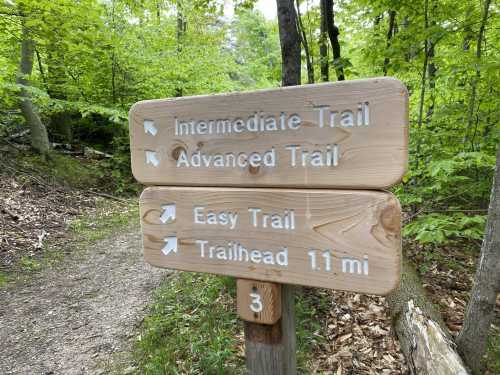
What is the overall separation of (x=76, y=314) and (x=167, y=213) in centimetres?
309

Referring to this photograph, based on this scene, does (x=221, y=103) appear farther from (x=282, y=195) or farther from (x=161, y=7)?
(x=161, y=7)

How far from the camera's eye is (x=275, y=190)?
1.26 m

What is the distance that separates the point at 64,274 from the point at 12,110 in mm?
7214

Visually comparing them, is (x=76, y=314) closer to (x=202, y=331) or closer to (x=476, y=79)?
(x=202, y=331)

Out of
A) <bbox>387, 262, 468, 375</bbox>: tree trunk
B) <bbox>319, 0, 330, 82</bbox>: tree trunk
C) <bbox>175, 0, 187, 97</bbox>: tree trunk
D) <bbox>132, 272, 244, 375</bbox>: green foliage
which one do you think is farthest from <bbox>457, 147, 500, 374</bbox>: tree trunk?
<bbox>175, 0, 187, 97</bbox>: tree trunk

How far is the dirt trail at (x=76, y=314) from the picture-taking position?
301 centimetres

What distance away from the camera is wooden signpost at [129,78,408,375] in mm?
1117

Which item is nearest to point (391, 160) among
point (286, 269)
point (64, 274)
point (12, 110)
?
point (286, 269)

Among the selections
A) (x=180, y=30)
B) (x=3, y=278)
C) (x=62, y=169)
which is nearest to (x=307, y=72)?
(x=3, y=278)

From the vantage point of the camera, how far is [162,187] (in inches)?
58.6

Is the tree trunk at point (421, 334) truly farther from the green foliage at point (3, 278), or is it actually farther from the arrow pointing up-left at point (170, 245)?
the green foliage at point (3, 278)

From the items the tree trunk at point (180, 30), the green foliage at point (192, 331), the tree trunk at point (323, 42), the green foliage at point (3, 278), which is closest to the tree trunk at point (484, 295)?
the green foliage at point (192, 331)

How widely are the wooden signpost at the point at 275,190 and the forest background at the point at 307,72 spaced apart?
173 centimetres

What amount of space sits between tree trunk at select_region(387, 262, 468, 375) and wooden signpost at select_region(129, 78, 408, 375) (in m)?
1.49
